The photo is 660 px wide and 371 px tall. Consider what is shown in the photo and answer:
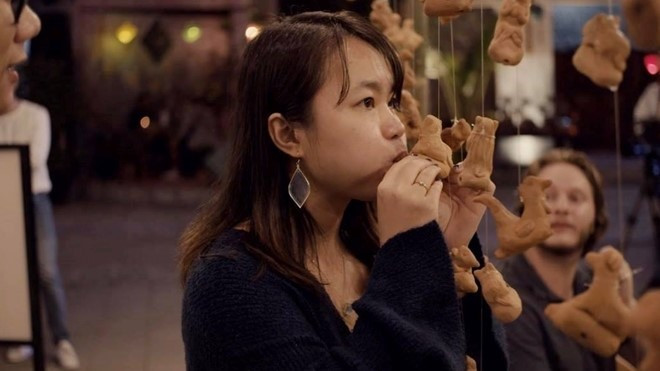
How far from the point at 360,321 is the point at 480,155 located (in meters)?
0.25

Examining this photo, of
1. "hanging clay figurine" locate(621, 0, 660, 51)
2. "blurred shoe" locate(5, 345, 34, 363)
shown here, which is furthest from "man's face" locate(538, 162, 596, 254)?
"blurred shoe" locate(5, 345, 34, 363)

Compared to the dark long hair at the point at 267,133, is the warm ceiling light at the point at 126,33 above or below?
above

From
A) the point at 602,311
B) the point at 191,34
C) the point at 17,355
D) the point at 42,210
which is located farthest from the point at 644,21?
the point at 191,34

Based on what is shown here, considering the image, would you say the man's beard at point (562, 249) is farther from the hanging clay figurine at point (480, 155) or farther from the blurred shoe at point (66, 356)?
the blurred shoe at point (66, 356)

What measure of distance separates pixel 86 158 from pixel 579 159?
9.64 meters

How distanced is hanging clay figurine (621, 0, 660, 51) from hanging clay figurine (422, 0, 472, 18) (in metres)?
0.33

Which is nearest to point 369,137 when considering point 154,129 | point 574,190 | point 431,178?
point 431,178

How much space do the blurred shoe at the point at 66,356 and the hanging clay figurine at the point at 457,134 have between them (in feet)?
11.7

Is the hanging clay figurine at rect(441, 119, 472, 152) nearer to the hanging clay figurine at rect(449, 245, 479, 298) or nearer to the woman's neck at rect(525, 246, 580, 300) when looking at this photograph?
the hanging clay figurine at rect(449, 245, 479, 298)

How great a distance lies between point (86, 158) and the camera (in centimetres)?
1127

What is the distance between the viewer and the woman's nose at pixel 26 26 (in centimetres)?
99

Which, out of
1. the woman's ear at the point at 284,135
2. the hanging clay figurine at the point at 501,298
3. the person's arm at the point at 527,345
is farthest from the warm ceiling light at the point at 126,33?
the hanging clay figurine at the point at 501,298

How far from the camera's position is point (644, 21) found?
2.68 feet

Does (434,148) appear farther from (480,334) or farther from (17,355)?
(17,355)
